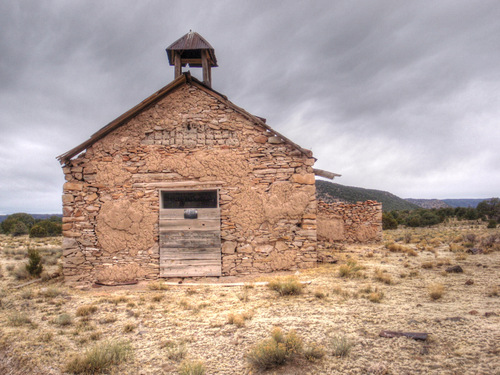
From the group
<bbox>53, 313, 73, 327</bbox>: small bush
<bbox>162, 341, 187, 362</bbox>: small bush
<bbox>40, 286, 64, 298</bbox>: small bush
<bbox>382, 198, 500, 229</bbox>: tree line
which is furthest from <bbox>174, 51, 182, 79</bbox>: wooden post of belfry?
<bbox>382, 198, 500, 229</bbox>: tree line

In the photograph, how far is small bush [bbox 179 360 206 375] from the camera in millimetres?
3592

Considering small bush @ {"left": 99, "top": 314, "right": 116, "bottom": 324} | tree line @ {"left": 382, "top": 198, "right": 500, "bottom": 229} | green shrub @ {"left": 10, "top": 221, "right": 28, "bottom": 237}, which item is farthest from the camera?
tree line @ {"left": 382, "top": 198, "right": 500, "bottom": 229}

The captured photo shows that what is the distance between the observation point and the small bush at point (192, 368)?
359cm

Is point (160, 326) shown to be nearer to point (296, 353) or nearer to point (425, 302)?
point (296, 353)

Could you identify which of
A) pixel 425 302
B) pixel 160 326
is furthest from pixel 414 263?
pixel 160 326

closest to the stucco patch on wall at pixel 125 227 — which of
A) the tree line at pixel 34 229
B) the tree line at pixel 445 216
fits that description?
the tree line at pixel 34 229

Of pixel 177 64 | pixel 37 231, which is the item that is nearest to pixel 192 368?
pixel 177 64

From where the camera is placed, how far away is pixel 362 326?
4797 millimetres

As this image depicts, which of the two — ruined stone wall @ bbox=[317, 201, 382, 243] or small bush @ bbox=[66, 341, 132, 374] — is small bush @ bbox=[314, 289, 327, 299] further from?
ruined stone wall @ bbox=[317, 201, 382, 243]

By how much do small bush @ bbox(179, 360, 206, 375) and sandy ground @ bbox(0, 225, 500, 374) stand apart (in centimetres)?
15

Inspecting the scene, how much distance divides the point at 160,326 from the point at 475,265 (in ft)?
29.4

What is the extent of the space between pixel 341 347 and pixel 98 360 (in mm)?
3128

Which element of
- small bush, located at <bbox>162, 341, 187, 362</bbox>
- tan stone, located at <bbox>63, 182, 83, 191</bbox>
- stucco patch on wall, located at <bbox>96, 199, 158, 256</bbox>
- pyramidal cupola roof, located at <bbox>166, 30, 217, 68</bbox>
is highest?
pyramidal cupola roof, located at <bbox>166, 30, 217, 68</bbox>

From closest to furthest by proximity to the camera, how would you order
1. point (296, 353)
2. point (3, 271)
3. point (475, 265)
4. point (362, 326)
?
point (296, 353)
point (362, 326)
point (475, 265)
point (3, 271)
